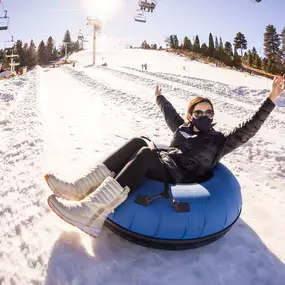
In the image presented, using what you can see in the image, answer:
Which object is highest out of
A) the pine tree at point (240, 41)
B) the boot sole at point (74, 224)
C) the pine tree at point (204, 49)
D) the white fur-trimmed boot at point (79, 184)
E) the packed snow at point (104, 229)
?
the pine tree at point (240, 41)

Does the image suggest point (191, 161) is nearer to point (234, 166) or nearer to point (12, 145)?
point (234, 166)

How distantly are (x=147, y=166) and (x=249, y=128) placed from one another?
108 centimetres

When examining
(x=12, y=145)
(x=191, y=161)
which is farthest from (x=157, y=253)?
(x=12, y=145)

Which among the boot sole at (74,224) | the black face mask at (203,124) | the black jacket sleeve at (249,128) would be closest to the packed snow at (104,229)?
the boot sole at (74,224)

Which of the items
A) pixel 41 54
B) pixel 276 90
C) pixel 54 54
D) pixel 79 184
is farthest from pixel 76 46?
pixel 79 184

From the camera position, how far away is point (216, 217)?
7.14 ft

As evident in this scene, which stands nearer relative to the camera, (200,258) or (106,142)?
(200,258)

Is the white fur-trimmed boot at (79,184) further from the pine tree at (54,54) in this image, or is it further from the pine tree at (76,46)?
the pine tree at (76,46)

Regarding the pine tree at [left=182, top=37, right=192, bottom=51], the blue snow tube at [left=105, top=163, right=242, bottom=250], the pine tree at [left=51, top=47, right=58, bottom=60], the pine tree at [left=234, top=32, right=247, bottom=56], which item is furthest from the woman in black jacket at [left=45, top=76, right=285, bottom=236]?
the pine tree at [left=51, top=47, right=58, bottom=60]

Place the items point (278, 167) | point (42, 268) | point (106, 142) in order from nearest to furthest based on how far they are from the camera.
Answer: point (42, 268), point (278, 167), point (106, 142)

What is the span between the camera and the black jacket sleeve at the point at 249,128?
2.47 m

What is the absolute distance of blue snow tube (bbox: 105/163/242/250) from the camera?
2.11 m

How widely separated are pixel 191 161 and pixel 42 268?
1596 millimetres

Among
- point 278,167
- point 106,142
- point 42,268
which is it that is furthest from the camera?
point 106,142
